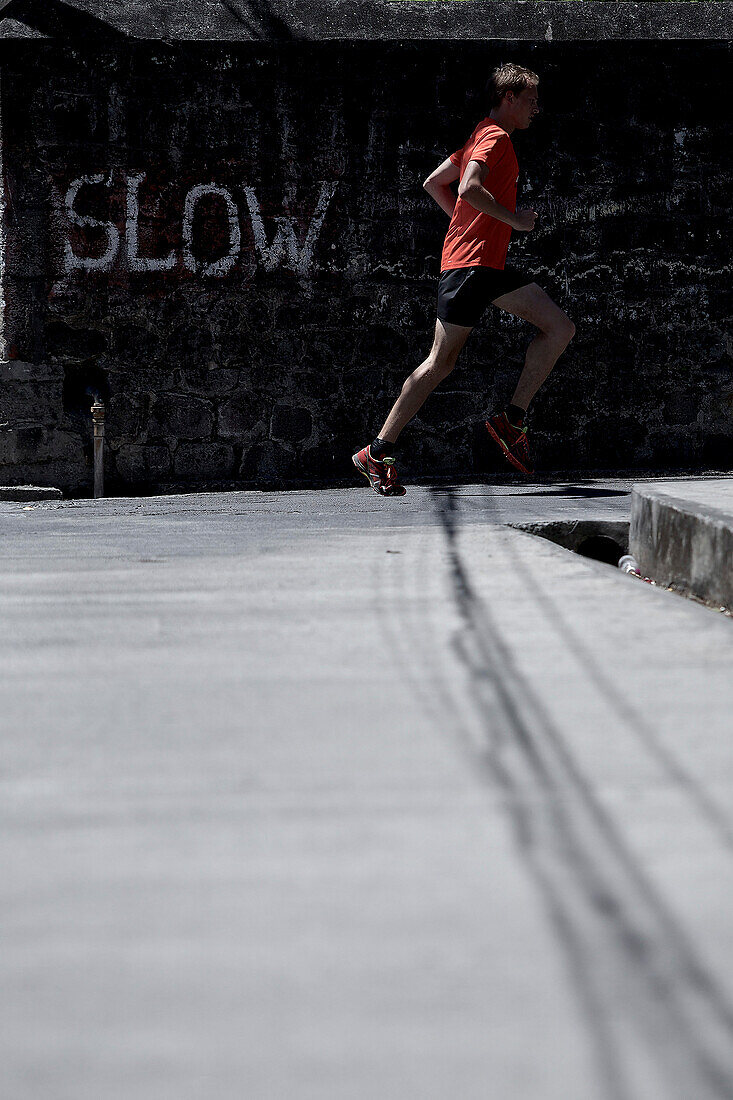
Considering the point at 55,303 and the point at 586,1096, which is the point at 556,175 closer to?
the point at 55,303

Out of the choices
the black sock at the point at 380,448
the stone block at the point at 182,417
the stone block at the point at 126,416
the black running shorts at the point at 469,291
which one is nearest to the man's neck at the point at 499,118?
the black running shorts at the point at 469,291

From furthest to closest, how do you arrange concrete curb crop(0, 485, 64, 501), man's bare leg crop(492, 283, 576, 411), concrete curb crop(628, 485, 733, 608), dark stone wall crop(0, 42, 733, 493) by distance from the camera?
1. dark stone wall crop(0, 42, 733, 493)
2. concrete curb crop(0, 485, 64, 501)
3. man's bare leg crop(492, 283, 576, 411)
4. concrete curb crop(628, 485, 733, 608)

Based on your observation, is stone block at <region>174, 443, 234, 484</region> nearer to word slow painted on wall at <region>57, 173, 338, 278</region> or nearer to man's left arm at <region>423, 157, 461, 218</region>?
word slow painted on wall at <region>57, 173, 338, 278</region>

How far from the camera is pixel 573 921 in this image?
1.14 metres

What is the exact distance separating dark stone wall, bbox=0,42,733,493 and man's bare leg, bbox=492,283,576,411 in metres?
1.64

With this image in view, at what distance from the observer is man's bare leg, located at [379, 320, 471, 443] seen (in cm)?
514

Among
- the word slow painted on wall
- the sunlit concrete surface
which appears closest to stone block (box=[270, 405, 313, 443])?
the word slow painted on wall

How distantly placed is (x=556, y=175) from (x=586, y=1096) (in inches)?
259

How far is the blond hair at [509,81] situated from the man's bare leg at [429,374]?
0.99 metres

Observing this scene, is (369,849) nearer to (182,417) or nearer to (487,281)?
(487,281)

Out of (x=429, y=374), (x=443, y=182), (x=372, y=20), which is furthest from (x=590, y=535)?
(x=372, y=20)

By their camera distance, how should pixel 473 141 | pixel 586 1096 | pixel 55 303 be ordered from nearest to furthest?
pixel 586 1096 → pixel 473 141 → pixel 55 303

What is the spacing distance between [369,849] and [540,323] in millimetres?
4208

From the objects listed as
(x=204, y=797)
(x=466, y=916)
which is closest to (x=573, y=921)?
(x=466, y=916)
